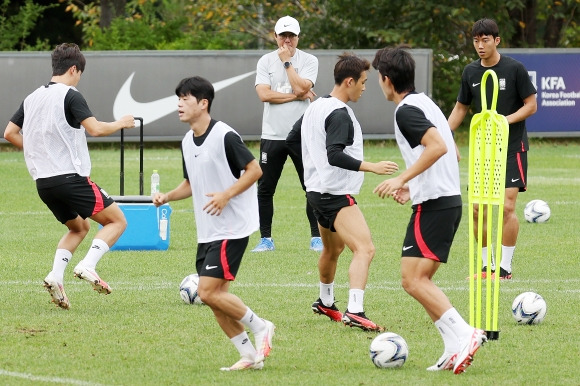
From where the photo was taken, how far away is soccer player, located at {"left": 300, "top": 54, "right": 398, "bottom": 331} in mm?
8203

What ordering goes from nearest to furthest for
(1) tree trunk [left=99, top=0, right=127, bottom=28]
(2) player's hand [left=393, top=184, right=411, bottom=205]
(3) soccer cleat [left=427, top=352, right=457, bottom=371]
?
1. (3) soccer cleat [left=427, top=352, right=457, bottom=371]
2. (2) player's hand [left=393, top=184, right=411, bottom=205]
3. (1) tree trunk [left=99, top=0, right=127, bottom=28]

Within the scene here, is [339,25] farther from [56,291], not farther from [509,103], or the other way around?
[56,291]

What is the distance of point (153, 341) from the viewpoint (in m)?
7.94

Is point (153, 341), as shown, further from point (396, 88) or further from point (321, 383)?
point (396, 88)

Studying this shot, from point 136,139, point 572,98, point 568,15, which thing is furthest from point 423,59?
point 568,15

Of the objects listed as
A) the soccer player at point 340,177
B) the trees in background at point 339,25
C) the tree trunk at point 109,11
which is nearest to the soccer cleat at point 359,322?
the soccer player at point 340,177

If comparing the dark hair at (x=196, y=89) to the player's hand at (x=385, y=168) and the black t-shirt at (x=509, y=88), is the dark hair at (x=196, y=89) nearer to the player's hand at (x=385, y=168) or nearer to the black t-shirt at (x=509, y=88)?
the player's hand at (x=385, y=168)

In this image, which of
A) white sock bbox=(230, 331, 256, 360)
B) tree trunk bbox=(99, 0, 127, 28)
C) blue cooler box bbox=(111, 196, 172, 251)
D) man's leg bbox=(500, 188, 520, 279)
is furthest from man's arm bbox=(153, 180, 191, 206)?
tree trunk bbox=(99, 0, 127, 28)

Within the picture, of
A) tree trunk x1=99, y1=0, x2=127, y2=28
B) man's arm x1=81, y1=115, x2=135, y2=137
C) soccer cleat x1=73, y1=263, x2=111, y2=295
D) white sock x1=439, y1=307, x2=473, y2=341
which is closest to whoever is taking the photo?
white sock x1=439, y1=307, x2=473, y2=341

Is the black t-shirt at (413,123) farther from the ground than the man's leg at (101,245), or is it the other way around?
the black t-shirt at (413,123)

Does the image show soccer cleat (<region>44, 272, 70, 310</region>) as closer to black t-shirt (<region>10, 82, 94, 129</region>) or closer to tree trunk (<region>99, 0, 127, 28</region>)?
black t-shirt (<region>10, 82, 94, 129</region>)

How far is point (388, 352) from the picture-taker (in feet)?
23.1

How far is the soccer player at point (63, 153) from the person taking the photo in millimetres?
9070

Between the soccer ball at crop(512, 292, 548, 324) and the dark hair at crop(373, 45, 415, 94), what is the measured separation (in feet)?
6.88
